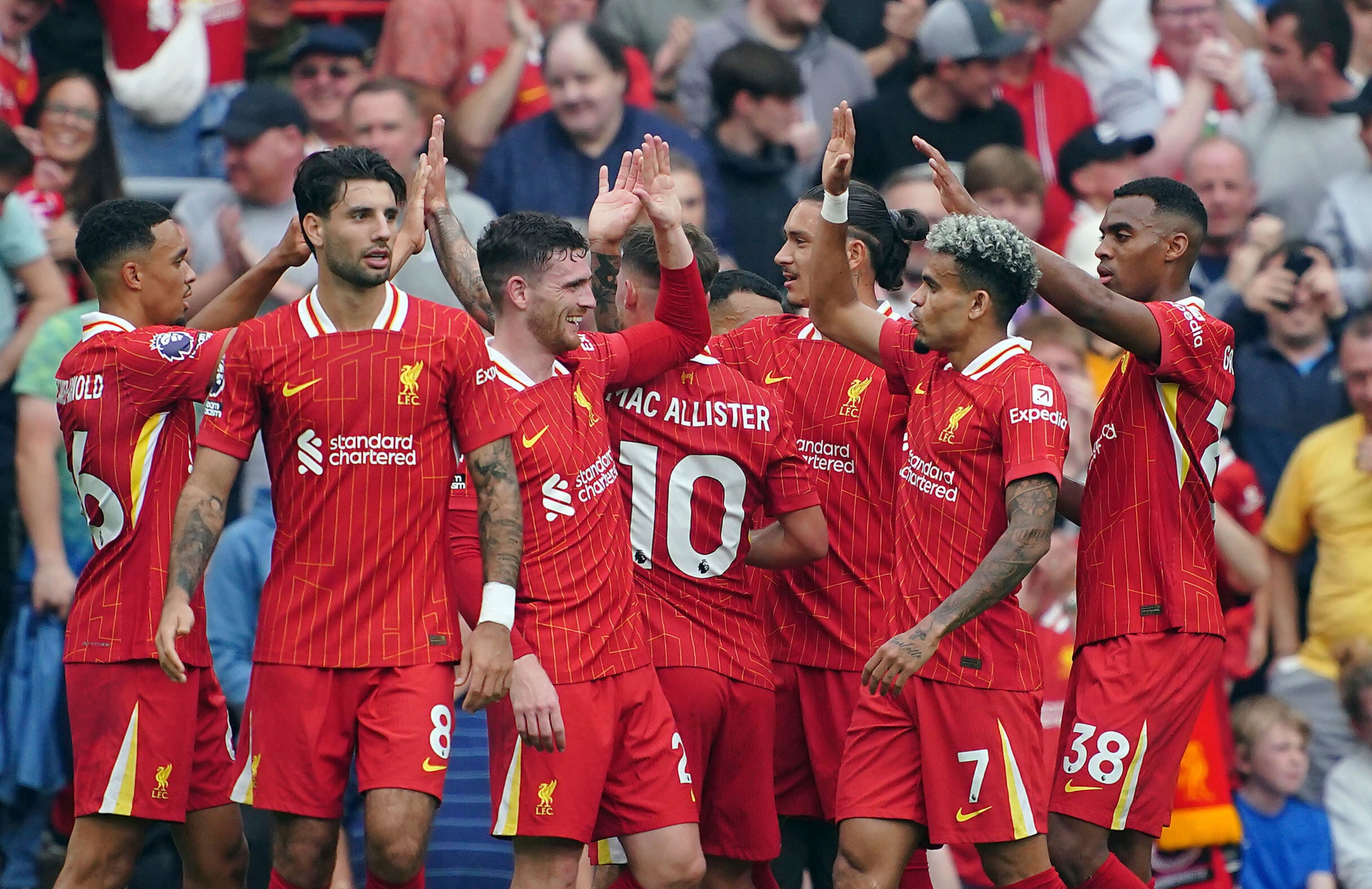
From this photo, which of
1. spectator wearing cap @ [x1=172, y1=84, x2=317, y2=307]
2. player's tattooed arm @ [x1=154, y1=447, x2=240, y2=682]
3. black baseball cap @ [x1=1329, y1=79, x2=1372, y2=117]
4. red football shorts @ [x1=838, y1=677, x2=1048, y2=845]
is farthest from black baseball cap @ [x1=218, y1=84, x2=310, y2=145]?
black baseball cap @ [x1=1329, y1=79, x2=1372, y2=117]

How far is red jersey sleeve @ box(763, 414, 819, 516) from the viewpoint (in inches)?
283

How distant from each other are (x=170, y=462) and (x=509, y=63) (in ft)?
15.7

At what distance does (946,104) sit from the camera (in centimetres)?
1152

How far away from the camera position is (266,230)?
1002 cm

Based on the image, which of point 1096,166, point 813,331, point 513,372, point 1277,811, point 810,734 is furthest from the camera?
point 1096,166

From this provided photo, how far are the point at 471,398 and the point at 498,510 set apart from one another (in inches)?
15.0

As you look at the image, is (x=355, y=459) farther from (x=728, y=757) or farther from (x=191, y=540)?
(x=728, y=757)

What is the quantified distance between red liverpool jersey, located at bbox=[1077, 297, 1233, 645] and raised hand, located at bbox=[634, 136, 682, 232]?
1.70 metres

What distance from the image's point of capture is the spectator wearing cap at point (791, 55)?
1159 cm

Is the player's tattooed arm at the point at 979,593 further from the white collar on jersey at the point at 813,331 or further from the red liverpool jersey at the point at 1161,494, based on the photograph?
the white collar on jersey at the point at 813,331

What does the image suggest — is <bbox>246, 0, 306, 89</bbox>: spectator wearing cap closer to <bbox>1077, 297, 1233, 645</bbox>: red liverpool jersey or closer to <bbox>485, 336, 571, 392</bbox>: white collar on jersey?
<bbox>485, 336, 571, 392</bbox>: white collar on jersey

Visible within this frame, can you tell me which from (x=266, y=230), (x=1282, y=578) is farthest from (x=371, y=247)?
(x=1282, y=578)

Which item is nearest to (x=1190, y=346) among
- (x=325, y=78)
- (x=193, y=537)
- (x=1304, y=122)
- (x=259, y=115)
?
(x=193, y=537)

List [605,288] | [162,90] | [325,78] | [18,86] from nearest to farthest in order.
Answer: [605,288]
[18,86]
[162,90]
[325,78]
